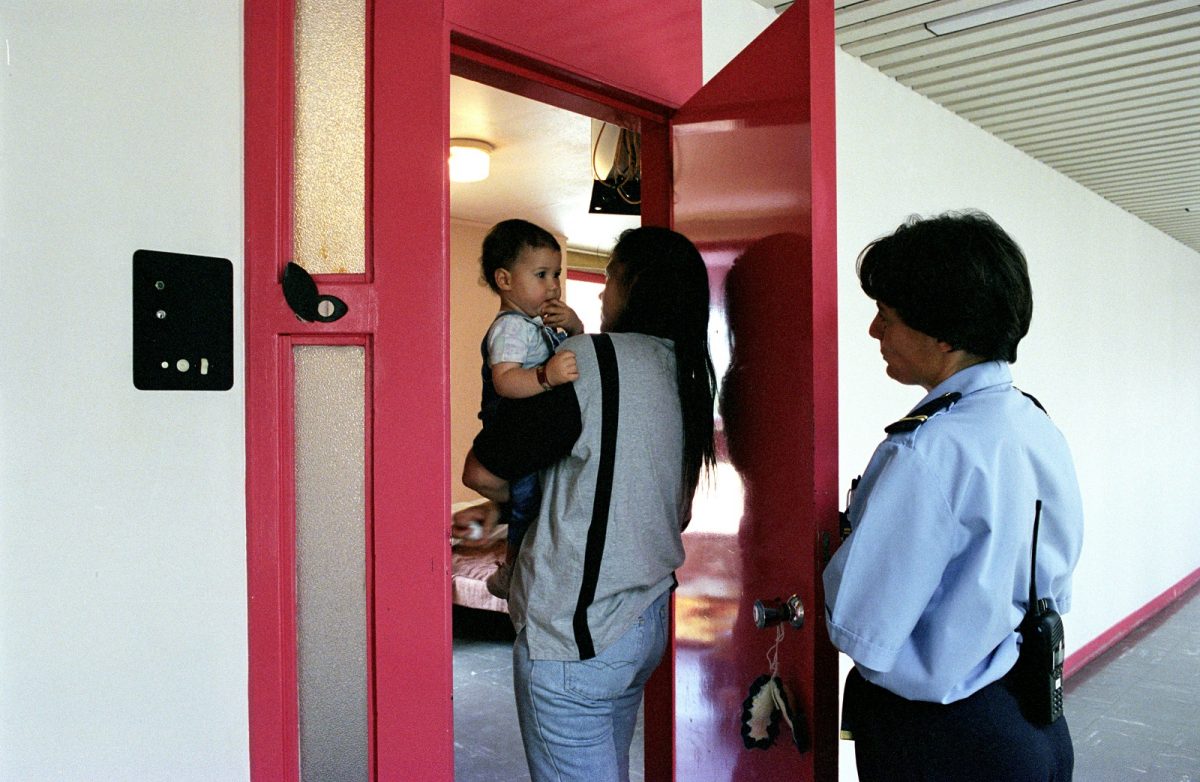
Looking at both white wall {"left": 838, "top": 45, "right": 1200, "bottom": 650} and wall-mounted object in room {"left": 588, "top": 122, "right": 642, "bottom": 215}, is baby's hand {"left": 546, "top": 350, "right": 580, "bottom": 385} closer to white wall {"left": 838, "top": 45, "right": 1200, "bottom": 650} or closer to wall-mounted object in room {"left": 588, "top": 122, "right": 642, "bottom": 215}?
wall-mounted object in room {"left": 588, "top": 122, "right": 642, "bottom": 215}

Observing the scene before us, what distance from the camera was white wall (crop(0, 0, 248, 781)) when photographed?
1175mm

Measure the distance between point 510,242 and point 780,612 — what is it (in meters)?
1.01

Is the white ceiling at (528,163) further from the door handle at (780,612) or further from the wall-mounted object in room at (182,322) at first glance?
the door handle at (780,612)

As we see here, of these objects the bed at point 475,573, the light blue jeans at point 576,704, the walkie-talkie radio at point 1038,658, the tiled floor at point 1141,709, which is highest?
the walkie-talkie radio at point 1038,658

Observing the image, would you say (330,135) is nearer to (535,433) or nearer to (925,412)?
(535,433)

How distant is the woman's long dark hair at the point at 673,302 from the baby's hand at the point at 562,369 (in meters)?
0.18

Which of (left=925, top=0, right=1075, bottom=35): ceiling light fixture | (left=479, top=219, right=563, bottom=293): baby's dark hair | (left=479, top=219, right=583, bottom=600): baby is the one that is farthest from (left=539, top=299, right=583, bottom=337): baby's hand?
(left=925, top=0, right=1075, bottom=35): ceiling light fixture

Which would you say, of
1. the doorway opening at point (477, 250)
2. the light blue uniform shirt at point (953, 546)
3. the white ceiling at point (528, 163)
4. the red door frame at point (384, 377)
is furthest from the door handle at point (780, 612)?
the white ceiling at point (528, 163)

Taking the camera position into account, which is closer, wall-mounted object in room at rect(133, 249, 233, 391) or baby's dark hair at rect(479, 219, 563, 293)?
wall-mounted object in room at rect(133, 249, 233, 391)

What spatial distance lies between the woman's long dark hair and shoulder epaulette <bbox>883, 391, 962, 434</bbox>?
0.41 meters

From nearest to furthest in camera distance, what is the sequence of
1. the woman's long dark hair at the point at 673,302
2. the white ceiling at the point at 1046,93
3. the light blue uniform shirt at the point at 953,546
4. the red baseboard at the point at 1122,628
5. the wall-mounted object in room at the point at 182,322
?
the light blue uniform shirt at the point at 953,546 → the wall-mounted object in room at the point at 182,322 → the woman's long dark hair at the point at 673,302 → the white ceiling at the point at 1046,93 → the red baseboard at the point at 1122,628

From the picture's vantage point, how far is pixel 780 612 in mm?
1383

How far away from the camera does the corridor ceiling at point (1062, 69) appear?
262cm

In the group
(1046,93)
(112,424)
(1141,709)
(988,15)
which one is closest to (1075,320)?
(1046,93)
